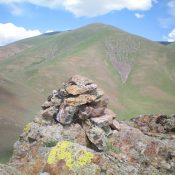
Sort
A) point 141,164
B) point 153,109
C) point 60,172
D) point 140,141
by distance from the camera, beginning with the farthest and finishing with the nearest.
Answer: point 153,109 → point 140,141 → point 141,164 → point 60,172

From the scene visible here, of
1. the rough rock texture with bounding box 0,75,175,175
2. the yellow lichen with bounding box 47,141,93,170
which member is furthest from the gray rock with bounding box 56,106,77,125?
the yellow lichen with bounding box 47,141,93,170

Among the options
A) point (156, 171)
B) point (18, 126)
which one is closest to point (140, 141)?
point (156, 171)

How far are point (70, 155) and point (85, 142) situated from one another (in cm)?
390

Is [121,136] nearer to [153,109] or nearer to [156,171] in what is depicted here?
[156,171]

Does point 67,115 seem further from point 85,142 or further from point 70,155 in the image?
point 70,155

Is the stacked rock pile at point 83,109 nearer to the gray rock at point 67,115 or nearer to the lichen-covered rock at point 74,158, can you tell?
the gray rock at point 67,115

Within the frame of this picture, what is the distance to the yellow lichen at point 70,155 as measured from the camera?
1703 cm

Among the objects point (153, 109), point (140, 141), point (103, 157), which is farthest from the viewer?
point (153, 109)

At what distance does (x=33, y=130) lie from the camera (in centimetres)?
2162

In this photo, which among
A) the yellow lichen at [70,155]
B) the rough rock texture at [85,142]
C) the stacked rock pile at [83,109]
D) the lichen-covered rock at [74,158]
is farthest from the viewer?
the stacked rock pile at [83,109]

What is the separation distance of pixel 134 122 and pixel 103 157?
10121mm

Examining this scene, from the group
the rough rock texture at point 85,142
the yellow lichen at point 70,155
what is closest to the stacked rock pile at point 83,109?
the rough rock texture at point 85,142

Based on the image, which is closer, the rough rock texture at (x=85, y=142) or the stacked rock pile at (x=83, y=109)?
the rough rock texture at (x=85, y=142)

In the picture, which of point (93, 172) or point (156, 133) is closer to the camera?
point (93, 172)
